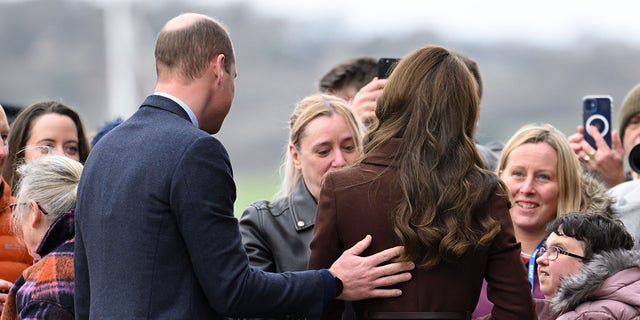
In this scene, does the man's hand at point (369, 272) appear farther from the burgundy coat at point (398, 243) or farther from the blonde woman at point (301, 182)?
the blonde woman at point (301, 182)

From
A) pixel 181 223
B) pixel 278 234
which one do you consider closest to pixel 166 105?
pixel 181 223

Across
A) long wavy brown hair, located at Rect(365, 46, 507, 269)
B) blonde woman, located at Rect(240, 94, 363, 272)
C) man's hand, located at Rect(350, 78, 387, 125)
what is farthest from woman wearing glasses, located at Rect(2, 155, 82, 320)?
man's hand, located at Rect(350, 78, 387, 125)

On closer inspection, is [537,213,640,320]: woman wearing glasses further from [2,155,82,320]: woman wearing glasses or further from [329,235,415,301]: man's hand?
[2,155,82,320]: woman wearing glasses

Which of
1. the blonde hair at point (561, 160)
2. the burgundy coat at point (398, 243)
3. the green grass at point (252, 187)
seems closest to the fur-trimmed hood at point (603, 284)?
the burgundy coat at point (398, 243)

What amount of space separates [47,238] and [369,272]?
45.5 inches

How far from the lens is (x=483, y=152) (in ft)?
16.9

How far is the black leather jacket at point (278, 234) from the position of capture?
3830 millimetres

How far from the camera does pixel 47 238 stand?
3.58 metres

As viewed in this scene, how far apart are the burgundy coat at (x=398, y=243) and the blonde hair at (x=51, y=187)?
99cm

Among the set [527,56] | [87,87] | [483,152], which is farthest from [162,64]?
[87,87]

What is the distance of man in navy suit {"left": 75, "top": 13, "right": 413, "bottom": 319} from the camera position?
9.57 feet

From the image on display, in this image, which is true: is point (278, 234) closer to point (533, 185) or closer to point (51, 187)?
point (51, 187)

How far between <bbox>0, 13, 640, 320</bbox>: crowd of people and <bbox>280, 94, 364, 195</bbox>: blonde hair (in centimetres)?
94

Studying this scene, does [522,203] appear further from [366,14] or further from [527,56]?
[366,14]
